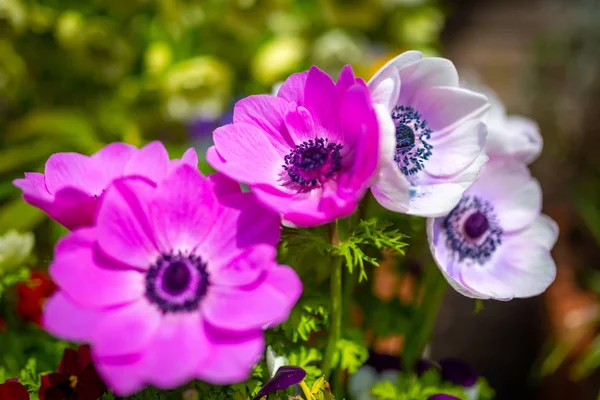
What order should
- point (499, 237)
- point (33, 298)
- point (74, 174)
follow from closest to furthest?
point (74, 174)
point (499, 237)
point (33, 298)

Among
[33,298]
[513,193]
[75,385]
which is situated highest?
[513,193]

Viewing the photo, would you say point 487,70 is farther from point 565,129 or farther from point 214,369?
point 214,369

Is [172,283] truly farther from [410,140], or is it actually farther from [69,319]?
[410,140]

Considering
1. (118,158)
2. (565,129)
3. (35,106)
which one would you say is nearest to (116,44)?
(35,106)

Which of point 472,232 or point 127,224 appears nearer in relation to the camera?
point 127,224

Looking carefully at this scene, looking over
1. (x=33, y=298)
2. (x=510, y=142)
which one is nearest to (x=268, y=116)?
(x=510, y=142)

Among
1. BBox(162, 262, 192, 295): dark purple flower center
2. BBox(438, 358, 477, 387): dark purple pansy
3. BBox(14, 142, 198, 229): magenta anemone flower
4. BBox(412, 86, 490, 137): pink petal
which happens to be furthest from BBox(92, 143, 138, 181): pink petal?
BBox(438, 358, 477, 387): dark purple pansy

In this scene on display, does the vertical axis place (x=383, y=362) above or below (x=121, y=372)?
below
